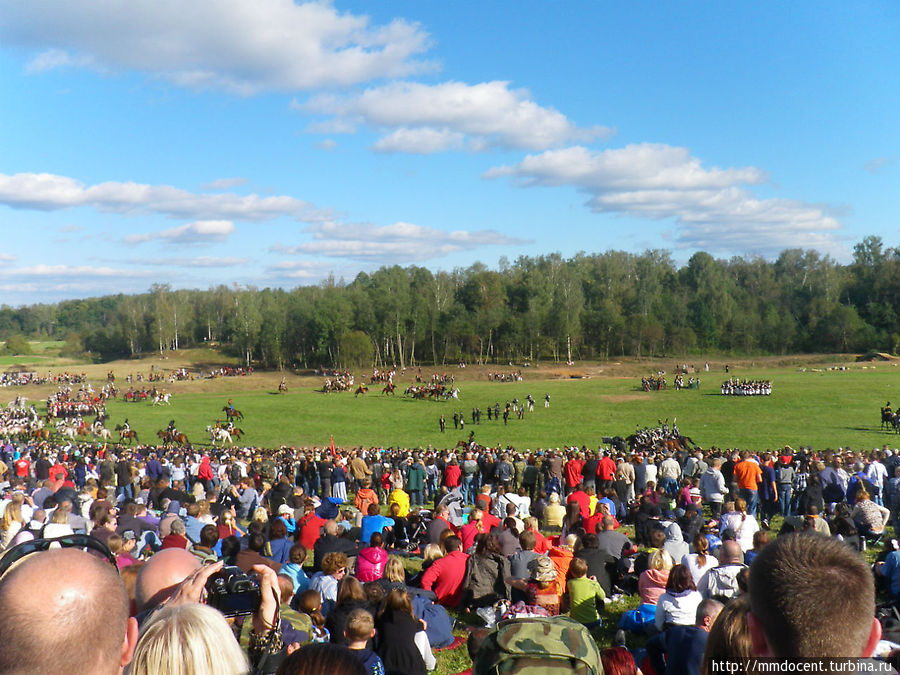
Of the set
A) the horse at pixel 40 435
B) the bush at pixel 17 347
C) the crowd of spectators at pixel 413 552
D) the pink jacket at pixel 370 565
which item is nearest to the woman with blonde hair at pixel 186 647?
the crowd of spectators at pixel 413 552

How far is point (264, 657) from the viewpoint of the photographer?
11.5 feet

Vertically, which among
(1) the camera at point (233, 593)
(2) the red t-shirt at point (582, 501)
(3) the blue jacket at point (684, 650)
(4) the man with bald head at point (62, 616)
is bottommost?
(2) the red t-shirt at point (582, 501)

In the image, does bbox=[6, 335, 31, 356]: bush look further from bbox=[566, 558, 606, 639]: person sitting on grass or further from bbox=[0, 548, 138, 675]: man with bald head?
bbox=[0, 548, 138, 675]: man with bald head

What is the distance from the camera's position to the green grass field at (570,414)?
32.9 m

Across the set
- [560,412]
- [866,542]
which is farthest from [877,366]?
[866,542]

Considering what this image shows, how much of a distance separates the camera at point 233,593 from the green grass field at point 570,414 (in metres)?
28.4

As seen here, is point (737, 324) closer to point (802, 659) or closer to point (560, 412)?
point (560, 412)

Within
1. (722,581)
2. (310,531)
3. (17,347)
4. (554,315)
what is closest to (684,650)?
(722,581)

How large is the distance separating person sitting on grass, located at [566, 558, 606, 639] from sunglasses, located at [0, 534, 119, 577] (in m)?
5.68

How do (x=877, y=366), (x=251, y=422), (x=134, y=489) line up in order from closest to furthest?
(x=134, y=489) → (x=251, y=422) → (x=877, y=366)

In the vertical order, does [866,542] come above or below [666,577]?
below

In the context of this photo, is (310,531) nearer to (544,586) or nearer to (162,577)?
(544,586)

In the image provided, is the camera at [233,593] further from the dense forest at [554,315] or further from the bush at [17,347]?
the bush at [17,347]

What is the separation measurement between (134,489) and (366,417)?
25.2 m
